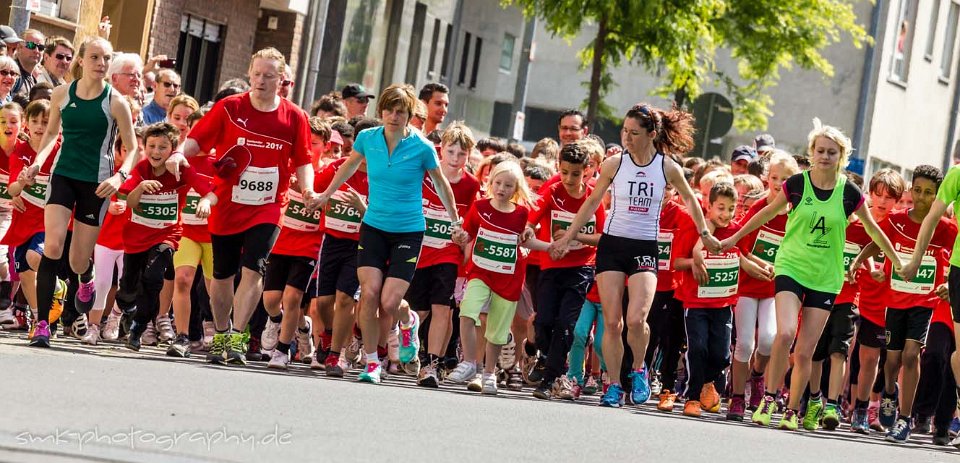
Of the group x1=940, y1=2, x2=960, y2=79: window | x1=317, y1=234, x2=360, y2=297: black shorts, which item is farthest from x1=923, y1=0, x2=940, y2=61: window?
x1=317, y1=234, x2=360, y2=297: black shorts

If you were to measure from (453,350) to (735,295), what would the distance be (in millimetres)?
2367

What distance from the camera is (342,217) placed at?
41.8ft

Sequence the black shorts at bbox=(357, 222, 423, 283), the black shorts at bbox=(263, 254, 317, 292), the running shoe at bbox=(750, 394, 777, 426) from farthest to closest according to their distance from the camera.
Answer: the black shorts at bbox=(263, 254, 317, 292), the running shoe at bbox=(750, 394, 777, 426), the black shorts at bbox=(357, 222, 423, 283)

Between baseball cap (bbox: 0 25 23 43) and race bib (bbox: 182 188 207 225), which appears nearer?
race bib (bbox: 182 188 207 225)

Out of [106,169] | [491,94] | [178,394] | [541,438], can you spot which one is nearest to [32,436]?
[178,394]

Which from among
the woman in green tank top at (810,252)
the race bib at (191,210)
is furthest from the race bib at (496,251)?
the race bib at (191,210)

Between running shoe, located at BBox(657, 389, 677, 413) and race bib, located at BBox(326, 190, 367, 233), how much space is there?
253 centimetres

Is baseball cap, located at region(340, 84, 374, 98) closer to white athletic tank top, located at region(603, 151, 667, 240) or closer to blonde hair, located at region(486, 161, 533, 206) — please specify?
blonde hair, located at region(486, 161, 533, 206)

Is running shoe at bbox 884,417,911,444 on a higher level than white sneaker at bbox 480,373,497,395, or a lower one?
higher

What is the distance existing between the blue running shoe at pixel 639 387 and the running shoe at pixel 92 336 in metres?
3.82

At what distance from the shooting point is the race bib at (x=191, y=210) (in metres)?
12.5

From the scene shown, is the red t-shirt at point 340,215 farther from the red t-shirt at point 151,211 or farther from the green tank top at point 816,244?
the green tank top at point 816,244

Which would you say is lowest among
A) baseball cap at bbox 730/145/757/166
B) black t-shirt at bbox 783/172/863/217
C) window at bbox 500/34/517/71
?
black t-shirt at bbox 783/172/863/217

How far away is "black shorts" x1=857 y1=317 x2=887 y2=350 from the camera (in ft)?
43.5
